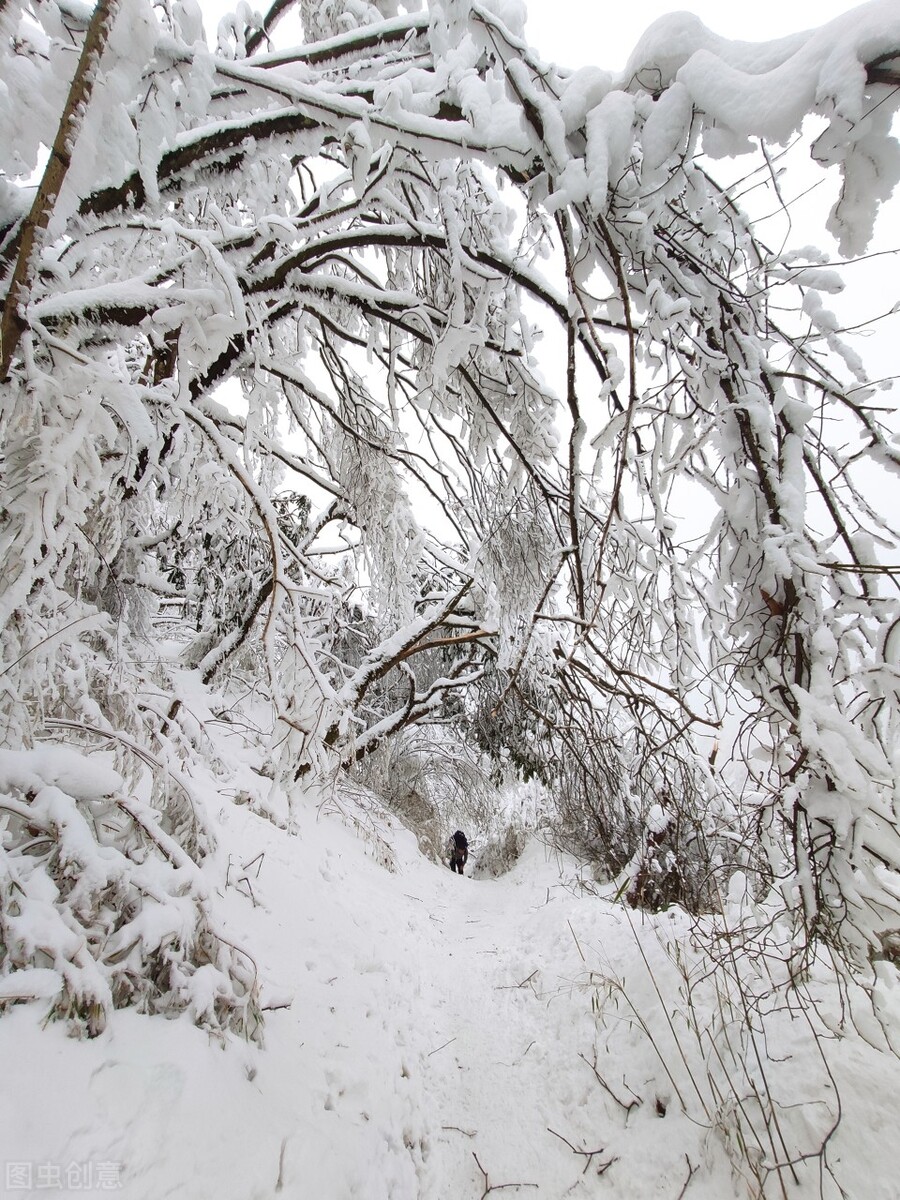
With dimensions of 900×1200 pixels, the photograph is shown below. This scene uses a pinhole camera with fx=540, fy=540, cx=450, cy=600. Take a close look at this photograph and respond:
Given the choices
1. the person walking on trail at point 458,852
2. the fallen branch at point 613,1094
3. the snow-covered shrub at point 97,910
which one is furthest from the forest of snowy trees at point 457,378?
the person walking on trail at point 458,852

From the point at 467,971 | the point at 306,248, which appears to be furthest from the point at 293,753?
the point at 467,971

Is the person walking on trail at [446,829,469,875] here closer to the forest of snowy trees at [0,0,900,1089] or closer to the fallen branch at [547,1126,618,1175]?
the fallen branch at [547,1126,618,1175]

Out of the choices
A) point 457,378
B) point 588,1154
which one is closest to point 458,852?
point 588,1154

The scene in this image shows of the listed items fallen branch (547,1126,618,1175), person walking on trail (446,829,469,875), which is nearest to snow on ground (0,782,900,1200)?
fallen branch (547,1126,618,1175)

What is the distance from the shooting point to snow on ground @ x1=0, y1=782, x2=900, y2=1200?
1443mm

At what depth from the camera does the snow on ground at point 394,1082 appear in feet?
4.74

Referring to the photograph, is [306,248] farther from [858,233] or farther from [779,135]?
[858,233]

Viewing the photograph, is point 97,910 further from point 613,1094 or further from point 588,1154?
point 613,1094

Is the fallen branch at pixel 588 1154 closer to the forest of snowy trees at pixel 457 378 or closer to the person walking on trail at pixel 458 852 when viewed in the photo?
the forest of snowy trees at pixel 457 378

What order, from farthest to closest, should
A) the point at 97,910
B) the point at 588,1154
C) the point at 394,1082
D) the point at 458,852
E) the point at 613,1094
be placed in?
1. the point at 458,852
2. the point at 394,1082
3. the point at 613,1094
4. the point at 588,1154
5. the point at 97,910

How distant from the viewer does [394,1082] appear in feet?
8.37

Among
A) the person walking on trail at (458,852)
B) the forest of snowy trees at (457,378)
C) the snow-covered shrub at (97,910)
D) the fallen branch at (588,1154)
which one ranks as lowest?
the person walking on trail at (458,852)

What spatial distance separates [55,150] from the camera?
829 millimetres

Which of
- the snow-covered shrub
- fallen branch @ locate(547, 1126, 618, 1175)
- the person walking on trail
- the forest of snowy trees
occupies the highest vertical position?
the forest of snowy trees
